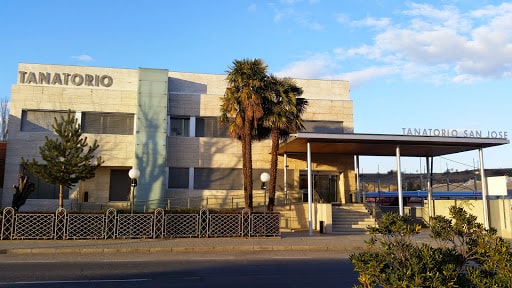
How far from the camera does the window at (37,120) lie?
2823cm

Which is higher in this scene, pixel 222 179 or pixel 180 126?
pixel 180 126

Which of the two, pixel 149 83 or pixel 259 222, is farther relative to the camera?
pixel 149 83

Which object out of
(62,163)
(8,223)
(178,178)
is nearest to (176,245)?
(8,223)

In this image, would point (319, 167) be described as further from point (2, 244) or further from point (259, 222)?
point (2, 244)

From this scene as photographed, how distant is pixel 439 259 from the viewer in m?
4.51

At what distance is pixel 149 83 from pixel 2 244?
1520cm

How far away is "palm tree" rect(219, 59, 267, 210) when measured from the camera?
2205cm

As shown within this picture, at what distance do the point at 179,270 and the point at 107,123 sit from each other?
20.0 meters

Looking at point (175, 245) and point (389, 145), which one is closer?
point (175, 245)

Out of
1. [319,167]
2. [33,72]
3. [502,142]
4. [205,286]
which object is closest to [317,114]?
[319,167]

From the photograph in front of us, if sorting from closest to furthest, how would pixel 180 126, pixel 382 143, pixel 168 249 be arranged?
pixel 168 249 → pixel 382 143 → pixel 180 126

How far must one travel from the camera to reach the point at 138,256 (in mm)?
14664

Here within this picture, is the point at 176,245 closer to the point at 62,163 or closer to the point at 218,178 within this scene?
Answer: the point at 62,163

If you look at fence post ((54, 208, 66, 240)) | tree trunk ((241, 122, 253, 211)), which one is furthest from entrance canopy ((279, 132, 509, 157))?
fence post ((54, 208, 66, 240))
